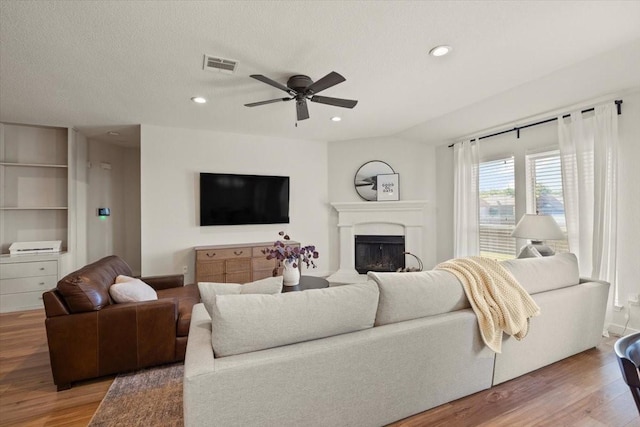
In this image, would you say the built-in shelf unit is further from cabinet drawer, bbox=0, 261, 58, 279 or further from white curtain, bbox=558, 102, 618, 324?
white curtain, bbox=558, 102, 618, 324

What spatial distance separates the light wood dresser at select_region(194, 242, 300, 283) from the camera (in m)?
4.08

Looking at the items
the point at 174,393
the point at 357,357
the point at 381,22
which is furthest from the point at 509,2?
the point at 174,393

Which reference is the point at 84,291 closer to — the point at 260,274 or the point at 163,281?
the point at 163,281

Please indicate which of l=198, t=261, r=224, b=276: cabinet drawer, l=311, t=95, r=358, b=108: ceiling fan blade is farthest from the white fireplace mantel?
l=311, t=95, r=358, b=108: ceiling fan blade

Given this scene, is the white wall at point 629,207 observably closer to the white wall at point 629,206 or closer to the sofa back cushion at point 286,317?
the white wall at point 629,206

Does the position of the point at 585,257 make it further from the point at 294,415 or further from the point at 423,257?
the point at 294,415

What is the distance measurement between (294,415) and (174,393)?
1135mm

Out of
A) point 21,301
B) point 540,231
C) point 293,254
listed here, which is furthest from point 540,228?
point 21,301

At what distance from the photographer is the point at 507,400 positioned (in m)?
1.82

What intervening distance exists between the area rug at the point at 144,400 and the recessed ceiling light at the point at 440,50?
3146 millimetres

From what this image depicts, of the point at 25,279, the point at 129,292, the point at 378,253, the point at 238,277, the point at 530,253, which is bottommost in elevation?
the point at 238,277

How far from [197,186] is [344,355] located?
3923 millimetres

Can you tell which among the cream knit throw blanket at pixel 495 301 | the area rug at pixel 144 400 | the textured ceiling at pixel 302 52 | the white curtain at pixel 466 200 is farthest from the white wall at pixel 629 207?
the area rug at pixel 144 400

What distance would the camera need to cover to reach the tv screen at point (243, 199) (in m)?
4.53
